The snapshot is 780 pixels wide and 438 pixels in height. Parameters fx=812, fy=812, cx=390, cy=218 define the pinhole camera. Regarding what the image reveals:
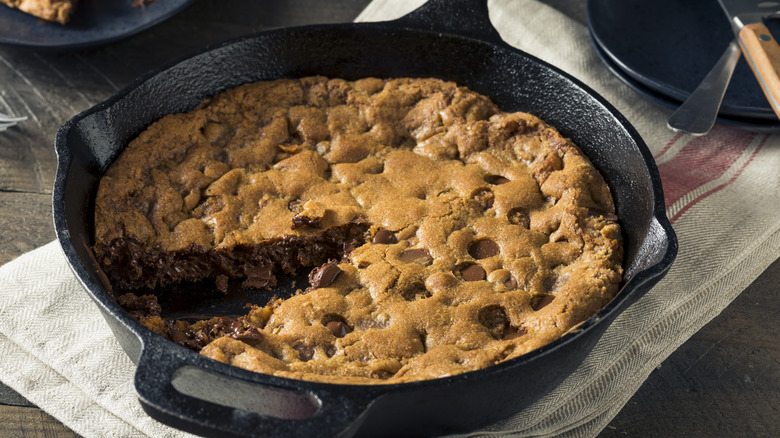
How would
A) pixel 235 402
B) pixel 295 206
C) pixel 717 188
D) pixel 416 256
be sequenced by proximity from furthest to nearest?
pixel 717 188 < pixel 295 206 < pixel 416 256 < pixel 235 402

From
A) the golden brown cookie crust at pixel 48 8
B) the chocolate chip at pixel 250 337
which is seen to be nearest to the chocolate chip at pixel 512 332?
Result: the chocolate chip at pixel 250 337

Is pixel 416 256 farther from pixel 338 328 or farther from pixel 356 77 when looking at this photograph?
pixel 356 77

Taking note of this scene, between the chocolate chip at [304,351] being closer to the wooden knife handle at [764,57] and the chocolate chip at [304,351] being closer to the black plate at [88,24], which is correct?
the wooden knife handle at [764,57]

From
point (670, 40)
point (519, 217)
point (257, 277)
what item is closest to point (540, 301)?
point (519, 217)

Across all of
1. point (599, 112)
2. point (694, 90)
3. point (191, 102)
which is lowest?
point (694, 90)

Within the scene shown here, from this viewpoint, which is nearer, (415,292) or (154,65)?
(415,292)

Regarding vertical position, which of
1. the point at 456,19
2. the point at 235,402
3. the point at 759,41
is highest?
the point at 456,19

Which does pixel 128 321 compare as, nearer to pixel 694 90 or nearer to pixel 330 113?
pixel 330 113

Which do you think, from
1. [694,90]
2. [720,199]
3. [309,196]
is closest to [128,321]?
[309,196]
